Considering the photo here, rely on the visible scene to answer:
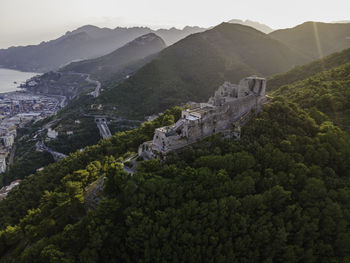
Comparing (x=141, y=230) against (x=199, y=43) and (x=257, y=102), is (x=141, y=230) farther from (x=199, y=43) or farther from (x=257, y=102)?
(x=199, y=43)

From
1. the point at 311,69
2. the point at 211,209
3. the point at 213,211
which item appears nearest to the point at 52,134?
the point at 211,209

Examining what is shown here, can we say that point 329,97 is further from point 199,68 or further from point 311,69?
point 199,68

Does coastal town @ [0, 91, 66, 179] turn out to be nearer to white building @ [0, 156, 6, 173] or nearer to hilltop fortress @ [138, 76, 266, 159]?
white building @ [0, 156, 6, 173]

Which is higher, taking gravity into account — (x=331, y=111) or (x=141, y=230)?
(x=331, y=111)

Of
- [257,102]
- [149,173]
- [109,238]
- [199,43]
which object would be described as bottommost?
[109,238]

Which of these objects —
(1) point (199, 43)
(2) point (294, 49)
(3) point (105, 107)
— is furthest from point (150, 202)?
(2) point (294, 49)

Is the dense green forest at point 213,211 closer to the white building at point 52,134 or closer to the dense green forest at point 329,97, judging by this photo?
the dense green forest at point 329,97
